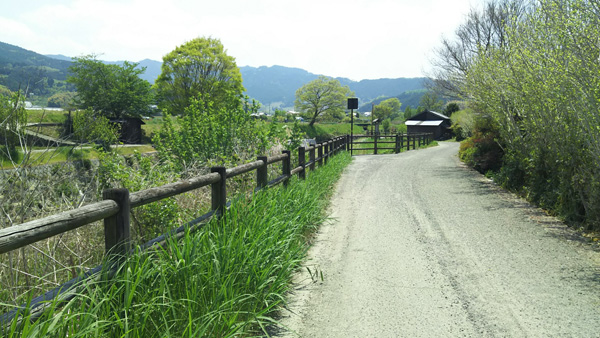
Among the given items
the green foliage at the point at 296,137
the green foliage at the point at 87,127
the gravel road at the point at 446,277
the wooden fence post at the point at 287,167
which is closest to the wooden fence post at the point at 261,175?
the gravel road at the point at 446,277

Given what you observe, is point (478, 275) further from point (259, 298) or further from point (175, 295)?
point (175, 295)

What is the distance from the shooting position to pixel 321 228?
777cm

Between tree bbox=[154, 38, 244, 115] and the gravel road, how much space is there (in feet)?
149

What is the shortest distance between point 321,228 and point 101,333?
5.25m

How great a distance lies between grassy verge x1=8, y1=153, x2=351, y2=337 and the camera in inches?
110

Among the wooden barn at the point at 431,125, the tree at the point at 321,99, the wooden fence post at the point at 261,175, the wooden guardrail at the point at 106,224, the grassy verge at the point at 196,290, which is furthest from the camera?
the tree at the point at 321,99

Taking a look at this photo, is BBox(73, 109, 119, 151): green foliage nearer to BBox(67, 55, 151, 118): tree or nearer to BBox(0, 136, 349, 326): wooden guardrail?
BBox(0, 136, 349, 326): wooden guardrail

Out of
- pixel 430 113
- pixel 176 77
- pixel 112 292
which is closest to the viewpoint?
pixel 112 292

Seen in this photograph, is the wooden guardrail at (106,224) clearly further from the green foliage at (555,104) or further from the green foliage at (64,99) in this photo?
the green foliage at (555,104)

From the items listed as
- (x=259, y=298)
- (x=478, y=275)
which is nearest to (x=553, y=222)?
(x=478, y=275)

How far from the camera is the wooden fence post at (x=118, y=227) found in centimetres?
323

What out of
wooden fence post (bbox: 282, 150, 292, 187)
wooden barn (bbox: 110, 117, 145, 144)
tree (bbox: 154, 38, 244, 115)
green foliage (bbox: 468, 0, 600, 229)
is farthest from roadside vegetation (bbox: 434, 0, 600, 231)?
tree (bbox: 154, 38, 244, 115)

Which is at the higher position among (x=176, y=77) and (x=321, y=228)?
(x=176, y=77)

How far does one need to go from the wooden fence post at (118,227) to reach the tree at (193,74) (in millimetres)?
49278
